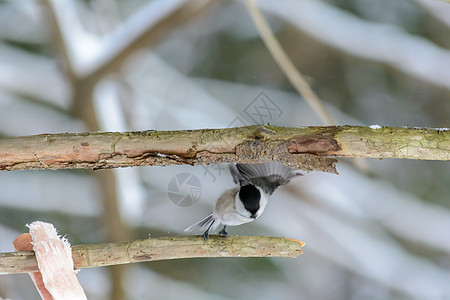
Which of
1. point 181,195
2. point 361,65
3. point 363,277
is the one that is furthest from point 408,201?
point 181,195

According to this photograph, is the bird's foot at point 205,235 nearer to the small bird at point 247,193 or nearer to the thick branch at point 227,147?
the small bird at point 247,193

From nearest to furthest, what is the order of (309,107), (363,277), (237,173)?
(237,173), (309,107), (363,277)

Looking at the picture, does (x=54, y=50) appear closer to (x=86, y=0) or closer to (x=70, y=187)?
(x=86, y=0)

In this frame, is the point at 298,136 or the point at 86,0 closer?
the point at 298,136

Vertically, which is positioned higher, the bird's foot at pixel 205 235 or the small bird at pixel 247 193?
the small bird at pixel 247 193

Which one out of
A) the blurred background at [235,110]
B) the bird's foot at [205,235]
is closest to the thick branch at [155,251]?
the bird's foot at [205,235]

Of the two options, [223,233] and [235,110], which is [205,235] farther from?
[235,110]

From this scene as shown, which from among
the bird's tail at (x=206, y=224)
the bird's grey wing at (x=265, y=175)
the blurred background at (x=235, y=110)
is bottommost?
the bird's tail at (x=206, y=224)
